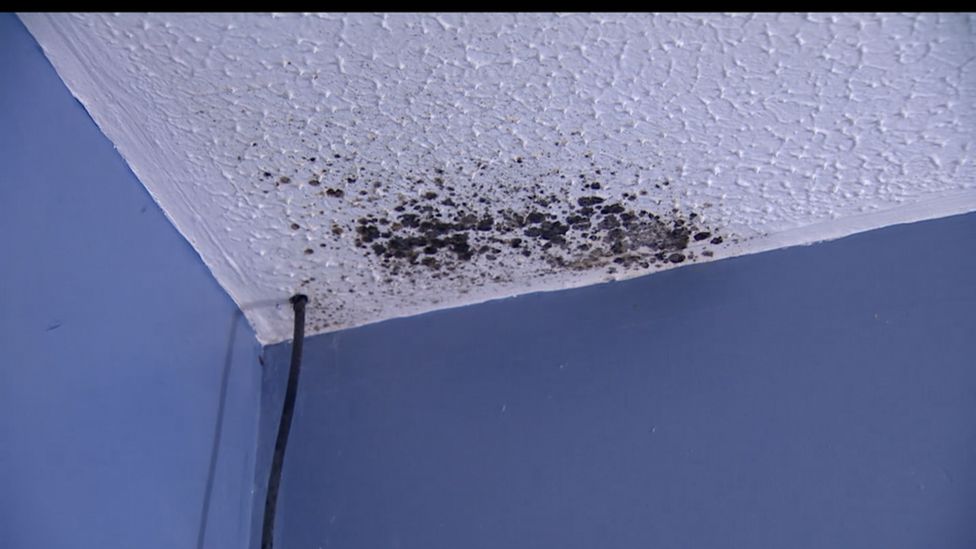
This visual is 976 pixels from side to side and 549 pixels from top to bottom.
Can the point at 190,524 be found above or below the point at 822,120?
below

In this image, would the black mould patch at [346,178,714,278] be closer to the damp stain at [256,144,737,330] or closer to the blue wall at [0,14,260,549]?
the damp stain at [256,144,737,330]

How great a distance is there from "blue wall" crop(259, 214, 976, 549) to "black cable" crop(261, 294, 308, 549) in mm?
36

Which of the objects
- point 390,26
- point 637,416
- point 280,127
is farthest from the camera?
point 637,416

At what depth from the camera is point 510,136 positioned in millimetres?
785

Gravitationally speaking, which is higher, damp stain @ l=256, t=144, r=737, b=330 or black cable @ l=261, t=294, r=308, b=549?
damp stain @ l=256, t=144, r=737, b=330

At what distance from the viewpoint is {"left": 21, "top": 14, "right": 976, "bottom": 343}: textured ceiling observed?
686mm

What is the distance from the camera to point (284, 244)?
93 centimetres

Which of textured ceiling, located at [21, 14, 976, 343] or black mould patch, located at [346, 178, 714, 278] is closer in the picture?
textured ceiling, located at [21, 14, 976, 343]

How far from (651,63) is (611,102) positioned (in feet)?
0.18

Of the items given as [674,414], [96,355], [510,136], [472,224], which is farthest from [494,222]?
[96,355]

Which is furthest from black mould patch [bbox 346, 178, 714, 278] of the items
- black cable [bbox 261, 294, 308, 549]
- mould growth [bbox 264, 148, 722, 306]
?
black cable [bbox 261, 294, 308, 549]

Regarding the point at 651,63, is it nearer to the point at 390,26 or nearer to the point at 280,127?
the point at 390,26

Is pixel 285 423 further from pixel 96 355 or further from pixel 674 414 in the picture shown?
pixel 674 414

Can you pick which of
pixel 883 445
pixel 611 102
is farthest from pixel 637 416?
pixel 611 102
